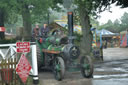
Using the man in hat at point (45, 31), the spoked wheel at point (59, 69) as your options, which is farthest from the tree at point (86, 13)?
the spoked wheel at point (59, 69)

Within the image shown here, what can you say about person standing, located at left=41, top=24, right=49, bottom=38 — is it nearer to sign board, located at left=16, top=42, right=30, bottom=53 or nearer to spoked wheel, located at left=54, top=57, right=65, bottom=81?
spoked wheel, located at left=54, top=57, right=65, bottom=81

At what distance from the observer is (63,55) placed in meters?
9.42

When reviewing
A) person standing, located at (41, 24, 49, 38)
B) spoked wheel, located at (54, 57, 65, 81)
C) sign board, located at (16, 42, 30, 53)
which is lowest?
spoked wheel, located at (54, 57, 65, 81)

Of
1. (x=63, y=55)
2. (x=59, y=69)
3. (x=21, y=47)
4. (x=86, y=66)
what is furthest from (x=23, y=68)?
(x=86, y=66)

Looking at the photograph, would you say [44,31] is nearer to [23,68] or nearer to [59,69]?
[59,69]

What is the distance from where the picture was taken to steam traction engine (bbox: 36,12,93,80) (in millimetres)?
9148

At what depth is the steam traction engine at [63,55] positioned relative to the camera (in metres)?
9.15

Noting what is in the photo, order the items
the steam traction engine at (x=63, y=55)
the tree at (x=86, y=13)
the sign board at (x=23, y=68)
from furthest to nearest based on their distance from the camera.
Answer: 1. the tree at (x=86, y=13)
2. the steam traction engine at (x=63, y=55)
3. the sign board at (x=23, y=68)

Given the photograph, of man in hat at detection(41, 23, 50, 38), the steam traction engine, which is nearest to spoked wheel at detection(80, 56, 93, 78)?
the steam traction engine

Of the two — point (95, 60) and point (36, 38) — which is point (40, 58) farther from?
point (95, 60)

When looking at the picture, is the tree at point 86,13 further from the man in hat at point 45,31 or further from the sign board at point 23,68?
the sign board at point 23,68

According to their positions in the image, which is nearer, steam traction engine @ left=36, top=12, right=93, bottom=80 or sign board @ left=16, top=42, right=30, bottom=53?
sign board @ left=16, top=42, right=30, bottom=53

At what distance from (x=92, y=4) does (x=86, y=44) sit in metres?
2.78

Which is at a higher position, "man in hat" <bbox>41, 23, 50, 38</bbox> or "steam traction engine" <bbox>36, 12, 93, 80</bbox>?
"man in hat" <bbox>41, 23, 50, 38</bbox>
